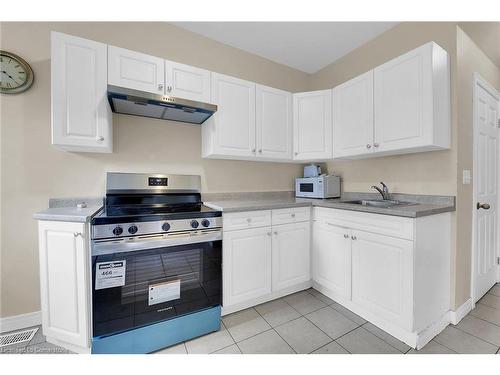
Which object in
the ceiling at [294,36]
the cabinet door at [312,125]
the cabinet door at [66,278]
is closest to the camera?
the cabinet door at [66,278]

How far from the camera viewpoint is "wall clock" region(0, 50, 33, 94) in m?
1.59

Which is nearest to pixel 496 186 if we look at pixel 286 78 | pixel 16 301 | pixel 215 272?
pixel 286 78

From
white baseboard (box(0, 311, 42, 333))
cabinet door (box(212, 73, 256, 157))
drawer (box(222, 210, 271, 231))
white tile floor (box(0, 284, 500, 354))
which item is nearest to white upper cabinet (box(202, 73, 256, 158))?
cabinet door (box(212, 73, 256, 157))

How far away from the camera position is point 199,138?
2285 millimetres

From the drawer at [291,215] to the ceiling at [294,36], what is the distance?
1.78 meters

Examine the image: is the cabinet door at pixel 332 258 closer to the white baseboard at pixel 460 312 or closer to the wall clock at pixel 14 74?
the white baseboard at pixel 460 312

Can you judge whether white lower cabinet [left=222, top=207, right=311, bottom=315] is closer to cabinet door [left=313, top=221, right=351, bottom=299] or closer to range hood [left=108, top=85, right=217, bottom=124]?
cabinet door [left=313, top=221, right=351, bottom=299]

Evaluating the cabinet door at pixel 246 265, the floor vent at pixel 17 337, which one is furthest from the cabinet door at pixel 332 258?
the floor vent at pixel 17 337

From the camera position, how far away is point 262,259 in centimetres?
195

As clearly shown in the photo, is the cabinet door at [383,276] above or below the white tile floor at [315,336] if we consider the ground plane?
above

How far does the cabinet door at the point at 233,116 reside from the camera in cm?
205

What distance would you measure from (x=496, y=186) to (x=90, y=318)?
378 cm

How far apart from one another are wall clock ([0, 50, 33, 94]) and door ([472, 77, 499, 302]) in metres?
3.64

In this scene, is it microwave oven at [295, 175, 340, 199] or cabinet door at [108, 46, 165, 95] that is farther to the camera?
microwave oven at [295, 175, 340, 199]
